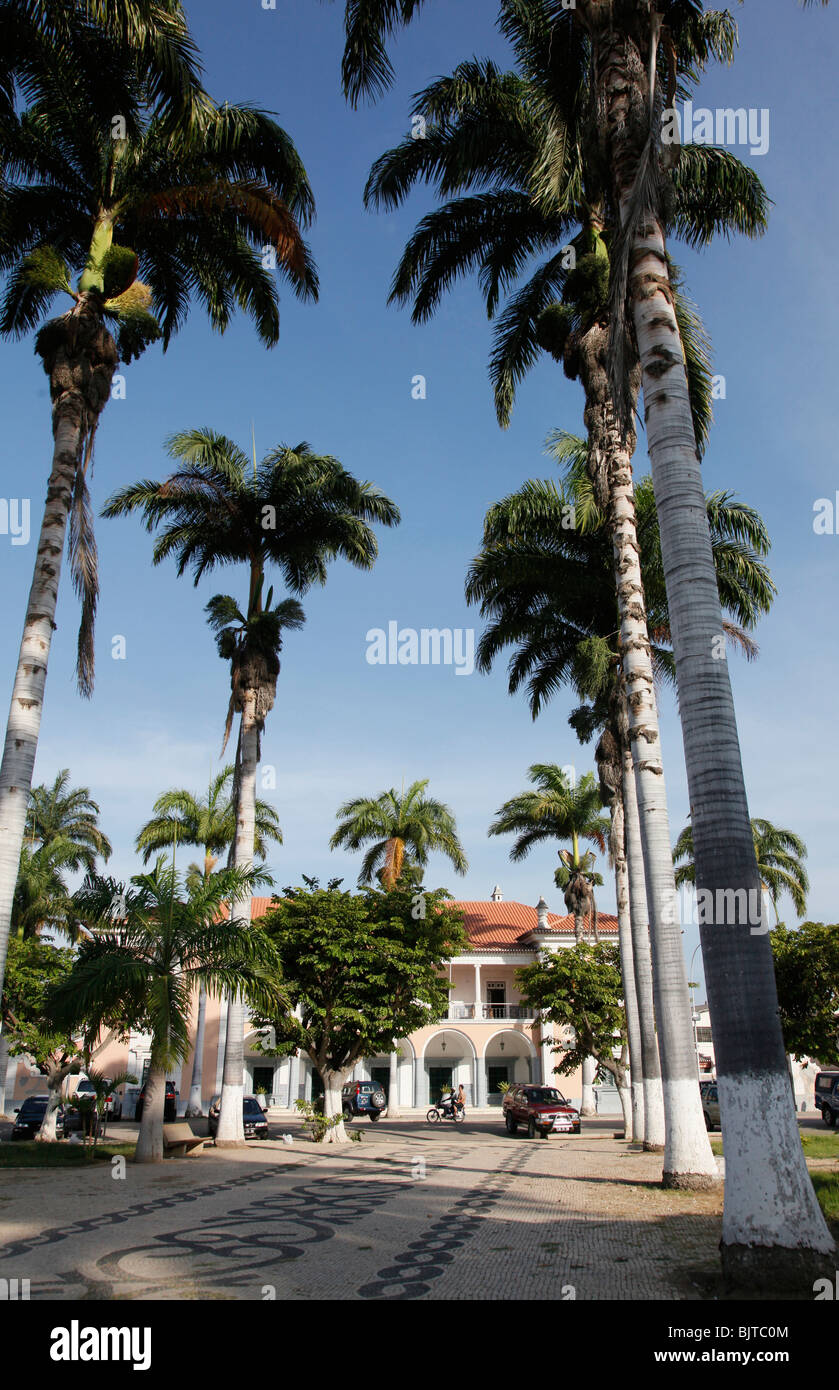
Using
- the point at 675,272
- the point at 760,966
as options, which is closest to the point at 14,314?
the point at 675,272

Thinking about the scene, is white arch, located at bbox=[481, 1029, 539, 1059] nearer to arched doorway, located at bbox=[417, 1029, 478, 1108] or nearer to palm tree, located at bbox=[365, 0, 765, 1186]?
arched doorway, located at bbox=[417, 1029, 478, 1108]

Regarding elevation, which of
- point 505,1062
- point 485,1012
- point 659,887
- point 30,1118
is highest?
point 659,887

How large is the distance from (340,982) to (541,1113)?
843 cm

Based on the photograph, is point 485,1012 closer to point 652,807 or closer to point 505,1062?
point 505,1062

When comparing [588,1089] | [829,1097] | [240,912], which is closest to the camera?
[240,912]

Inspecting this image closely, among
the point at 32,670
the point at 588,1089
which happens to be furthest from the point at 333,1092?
the point at 588,1089

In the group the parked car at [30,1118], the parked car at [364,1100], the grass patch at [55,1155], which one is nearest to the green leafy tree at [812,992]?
the grass patch at [55,1155]

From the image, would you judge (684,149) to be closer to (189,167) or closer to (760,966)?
(189,167)

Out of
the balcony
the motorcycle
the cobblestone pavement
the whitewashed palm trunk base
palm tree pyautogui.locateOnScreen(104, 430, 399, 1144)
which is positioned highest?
palm tree pyautogui.locateOnScreen(104, 430, 399, 1144)

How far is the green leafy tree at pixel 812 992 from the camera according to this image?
77.8 ft

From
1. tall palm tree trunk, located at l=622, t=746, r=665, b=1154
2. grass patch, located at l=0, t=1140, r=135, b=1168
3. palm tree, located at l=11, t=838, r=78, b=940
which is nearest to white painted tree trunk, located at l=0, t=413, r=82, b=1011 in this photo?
grass patch, located at l=0, t=1140, r=135, b=1168

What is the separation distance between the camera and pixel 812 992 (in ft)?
79.8

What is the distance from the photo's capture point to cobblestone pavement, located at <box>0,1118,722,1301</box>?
667 cm

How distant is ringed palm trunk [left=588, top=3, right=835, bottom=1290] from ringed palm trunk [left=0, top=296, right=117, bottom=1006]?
8.52 m
